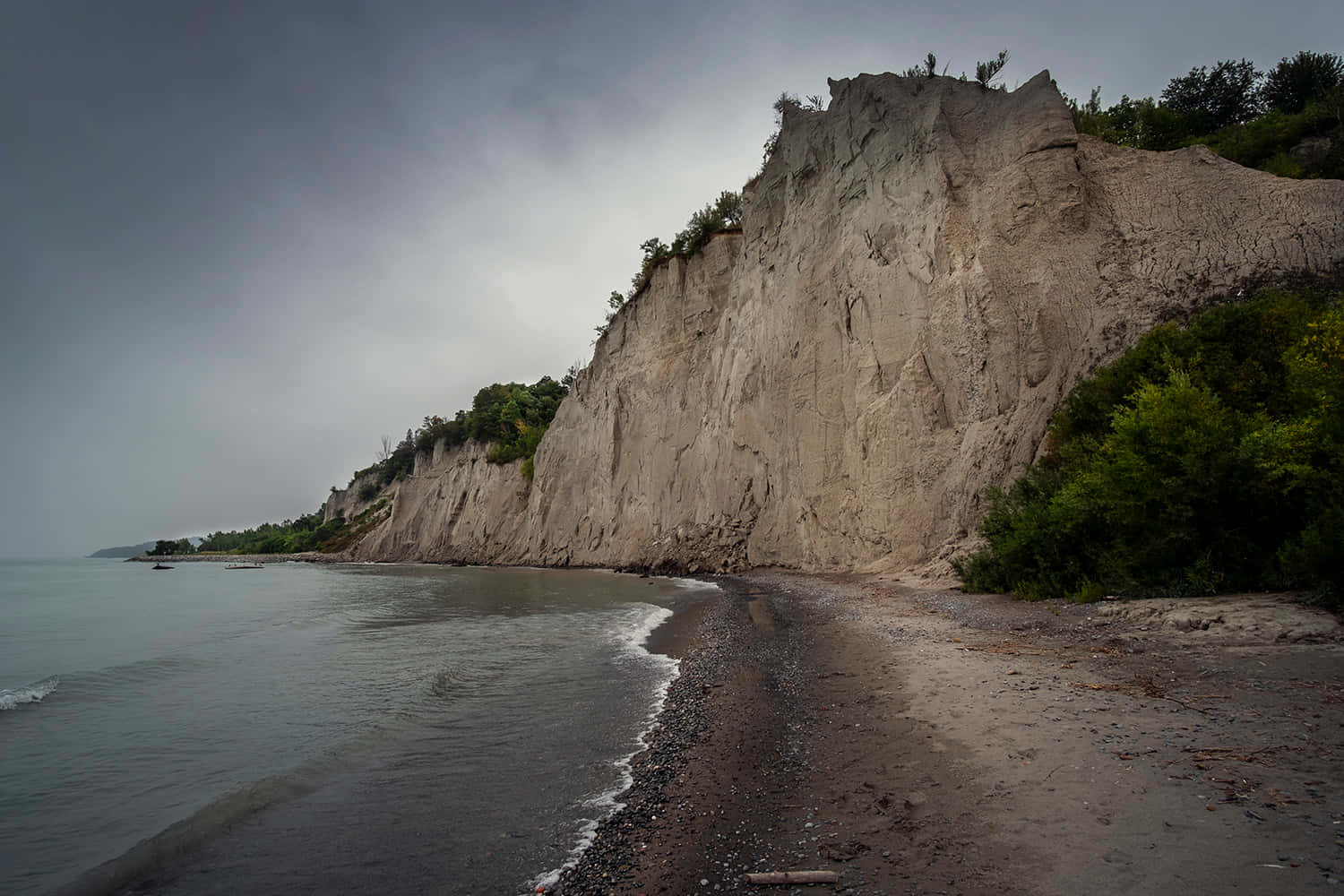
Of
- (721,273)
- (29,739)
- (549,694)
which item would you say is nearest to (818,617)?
(549,694)

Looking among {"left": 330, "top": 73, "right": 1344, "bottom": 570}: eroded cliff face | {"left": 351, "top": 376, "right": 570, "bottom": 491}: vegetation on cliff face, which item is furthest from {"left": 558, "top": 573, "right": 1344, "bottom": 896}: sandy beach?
{"left": 351, "top": 376, "right": 570, "bottom": 491}: vegetation on cliff face

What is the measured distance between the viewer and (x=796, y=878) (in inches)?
125

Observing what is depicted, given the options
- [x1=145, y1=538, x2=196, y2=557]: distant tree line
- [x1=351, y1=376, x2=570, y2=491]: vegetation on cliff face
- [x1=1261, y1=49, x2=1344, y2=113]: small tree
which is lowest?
[x1=145, y1=538, x2=196, y2=557]: distant tree line

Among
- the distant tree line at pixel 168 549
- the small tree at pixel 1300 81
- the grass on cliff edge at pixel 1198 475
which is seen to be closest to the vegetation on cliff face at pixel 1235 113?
the small tree at pixel 1300 81

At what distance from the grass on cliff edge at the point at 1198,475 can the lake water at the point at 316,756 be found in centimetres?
772

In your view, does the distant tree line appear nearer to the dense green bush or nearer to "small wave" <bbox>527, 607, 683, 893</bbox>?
the dense green bush

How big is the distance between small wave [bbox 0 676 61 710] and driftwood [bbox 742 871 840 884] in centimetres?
1110

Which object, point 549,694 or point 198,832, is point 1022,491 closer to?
point 549,694

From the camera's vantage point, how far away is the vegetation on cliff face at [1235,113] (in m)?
21.4

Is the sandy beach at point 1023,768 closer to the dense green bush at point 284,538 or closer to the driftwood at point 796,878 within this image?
the driftwood at point 796,878

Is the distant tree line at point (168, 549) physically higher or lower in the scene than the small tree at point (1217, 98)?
lower

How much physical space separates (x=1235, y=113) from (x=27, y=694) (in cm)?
4532

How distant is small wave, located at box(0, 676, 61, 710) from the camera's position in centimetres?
848

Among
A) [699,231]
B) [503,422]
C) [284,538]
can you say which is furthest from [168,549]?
[699,231]
